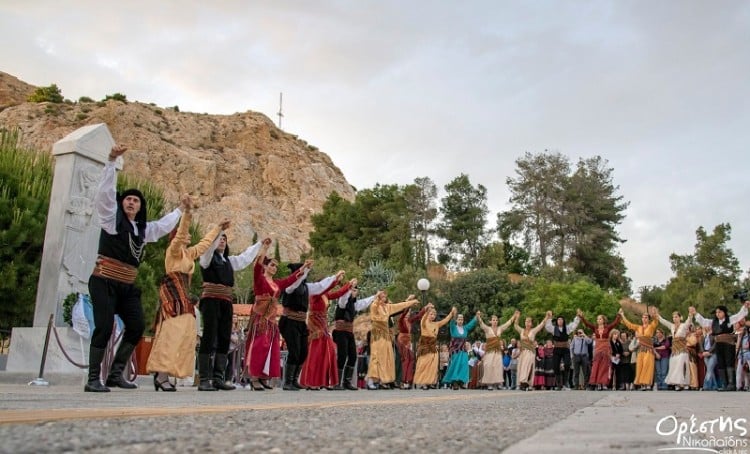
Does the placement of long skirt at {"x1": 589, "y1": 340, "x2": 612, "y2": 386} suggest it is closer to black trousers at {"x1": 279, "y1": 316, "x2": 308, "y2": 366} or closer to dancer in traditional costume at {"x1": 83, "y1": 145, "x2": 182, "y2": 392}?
black trousers at {"x1": 279, "y1": 316, "x2": 308, "y2": 366}

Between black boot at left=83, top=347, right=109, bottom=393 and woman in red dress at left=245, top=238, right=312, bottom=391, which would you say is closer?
black boot at left=83, top=347, right=109, bottom=393

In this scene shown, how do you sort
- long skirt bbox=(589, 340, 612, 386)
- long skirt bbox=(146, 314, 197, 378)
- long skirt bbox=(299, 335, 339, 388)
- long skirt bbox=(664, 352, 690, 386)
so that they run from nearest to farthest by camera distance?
long skirt bbox=(146, 314, 197, 378)
long skirt bbox=(299, 335, 339, 388)
long skirt bbox=(664, 352, 690, 386)
long skirt bbox=(589, 340, 612, 386)

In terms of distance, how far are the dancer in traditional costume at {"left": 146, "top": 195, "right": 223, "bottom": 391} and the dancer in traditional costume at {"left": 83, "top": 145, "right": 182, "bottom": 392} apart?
52cm

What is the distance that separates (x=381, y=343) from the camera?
1495cm

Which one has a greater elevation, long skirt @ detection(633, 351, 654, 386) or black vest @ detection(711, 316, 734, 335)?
black vest @ detection(711, 316, 734, 335)

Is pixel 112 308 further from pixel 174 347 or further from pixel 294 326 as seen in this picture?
pixel 294 326

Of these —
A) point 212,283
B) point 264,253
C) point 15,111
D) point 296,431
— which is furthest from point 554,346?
point 15,111

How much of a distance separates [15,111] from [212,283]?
98.9 m

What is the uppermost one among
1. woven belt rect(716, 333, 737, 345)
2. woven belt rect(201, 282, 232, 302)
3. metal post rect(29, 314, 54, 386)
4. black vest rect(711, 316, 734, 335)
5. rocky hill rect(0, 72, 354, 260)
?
rocky hill rect(0, 72, 354, 260)

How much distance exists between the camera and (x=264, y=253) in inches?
378

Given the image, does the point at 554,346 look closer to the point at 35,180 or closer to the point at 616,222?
the point at 35,180

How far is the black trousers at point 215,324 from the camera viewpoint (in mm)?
8266

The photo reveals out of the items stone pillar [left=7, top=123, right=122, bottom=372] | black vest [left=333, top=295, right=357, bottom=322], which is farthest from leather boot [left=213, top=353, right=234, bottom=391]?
black vest [left=333, top=295, right=357, bottom=322]

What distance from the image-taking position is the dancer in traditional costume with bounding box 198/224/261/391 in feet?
27.1
